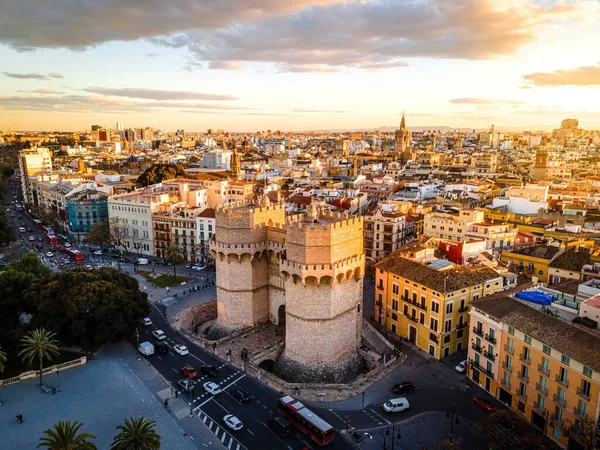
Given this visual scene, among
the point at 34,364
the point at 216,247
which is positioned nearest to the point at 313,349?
the point at 216,247

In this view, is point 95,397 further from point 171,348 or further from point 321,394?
point 321,394

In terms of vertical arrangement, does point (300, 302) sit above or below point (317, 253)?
below

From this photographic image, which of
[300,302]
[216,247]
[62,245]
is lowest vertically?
[62,245]

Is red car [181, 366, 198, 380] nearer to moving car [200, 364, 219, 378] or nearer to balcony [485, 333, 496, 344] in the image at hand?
moving car [200, 364, 219, 378]

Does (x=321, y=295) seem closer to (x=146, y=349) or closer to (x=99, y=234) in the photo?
(x=146, y=349)

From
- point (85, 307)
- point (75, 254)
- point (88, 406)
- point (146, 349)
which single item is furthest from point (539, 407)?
point (75, 254)

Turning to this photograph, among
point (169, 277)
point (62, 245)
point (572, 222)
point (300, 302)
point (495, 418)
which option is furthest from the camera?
point (62, 245)

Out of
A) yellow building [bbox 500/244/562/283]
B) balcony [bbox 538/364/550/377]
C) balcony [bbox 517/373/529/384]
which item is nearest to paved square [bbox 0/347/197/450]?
balcony [bbox 517/373/529/384]
